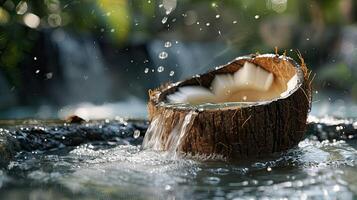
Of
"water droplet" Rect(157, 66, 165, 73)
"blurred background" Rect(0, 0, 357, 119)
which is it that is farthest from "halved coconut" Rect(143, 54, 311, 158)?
"water droplet" Rect(157, 66, 165, 73)

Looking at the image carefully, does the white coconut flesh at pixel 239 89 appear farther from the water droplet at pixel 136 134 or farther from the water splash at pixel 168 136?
the water droplet at pixel 136 134

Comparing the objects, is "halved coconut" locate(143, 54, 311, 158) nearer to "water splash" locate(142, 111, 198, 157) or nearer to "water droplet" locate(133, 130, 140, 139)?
"water splash" locate(142, 111, 198, 157)

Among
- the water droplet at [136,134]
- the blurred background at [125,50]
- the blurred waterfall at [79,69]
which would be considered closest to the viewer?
the water droplet at [136,134]

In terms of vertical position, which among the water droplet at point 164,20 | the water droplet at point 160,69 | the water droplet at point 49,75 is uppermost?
the water droplet at point 164,20

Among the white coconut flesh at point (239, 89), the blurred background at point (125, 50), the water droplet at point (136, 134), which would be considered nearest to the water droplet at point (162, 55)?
the blurred background at point (125, 50)

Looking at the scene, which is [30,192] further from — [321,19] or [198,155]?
[321,19]
